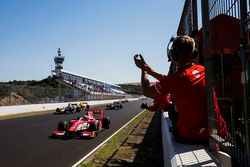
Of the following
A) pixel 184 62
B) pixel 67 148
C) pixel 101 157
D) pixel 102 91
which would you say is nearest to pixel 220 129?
pixel 184 62

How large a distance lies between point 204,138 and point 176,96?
2.11 ft

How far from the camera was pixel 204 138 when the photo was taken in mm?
4133

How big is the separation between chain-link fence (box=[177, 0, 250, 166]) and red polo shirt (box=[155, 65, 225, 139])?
0.46 ft

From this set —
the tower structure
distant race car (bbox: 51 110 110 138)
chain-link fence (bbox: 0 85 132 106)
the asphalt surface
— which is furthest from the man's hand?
the tower structure

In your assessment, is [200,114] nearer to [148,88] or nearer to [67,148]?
[148,88]

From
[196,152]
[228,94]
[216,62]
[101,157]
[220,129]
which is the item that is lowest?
[101,157]

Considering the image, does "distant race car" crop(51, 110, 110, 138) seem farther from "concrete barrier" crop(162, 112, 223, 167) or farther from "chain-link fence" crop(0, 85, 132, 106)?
"chain-link fence" crop(0, 85, 132, 106)

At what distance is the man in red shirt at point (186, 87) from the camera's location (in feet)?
12.1

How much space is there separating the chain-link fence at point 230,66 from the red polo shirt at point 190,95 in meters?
0.14

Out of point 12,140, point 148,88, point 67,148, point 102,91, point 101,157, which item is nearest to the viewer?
point 148,88

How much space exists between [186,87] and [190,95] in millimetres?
119

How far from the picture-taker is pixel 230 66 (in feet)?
10.2

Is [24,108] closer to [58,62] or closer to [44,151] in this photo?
[44,151]

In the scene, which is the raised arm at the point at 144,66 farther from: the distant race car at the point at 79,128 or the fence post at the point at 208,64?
the distant race car at the point at 79,128
